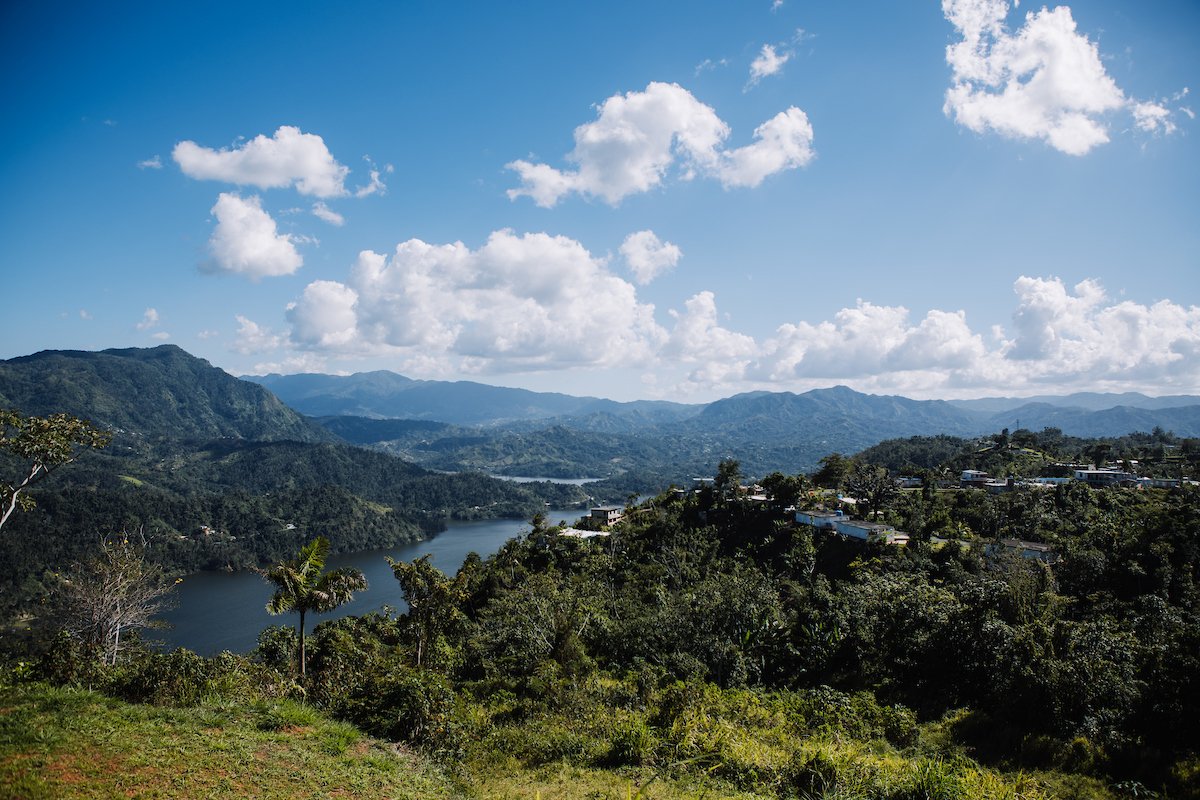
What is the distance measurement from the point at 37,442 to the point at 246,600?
60.1 meters

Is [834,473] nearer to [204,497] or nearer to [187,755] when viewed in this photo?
[187,755]

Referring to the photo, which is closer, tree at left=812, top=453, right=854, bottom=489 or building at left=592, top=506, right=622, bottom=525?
tree at left=812, top=453, right=854, bottom=489

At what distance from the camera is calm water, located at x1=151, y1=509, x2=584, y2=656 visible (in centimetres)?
4838

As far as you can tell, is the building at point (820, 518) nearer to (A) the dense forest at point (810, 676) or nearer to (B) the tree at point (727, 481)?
(A) the dense forest at point (810, 676)

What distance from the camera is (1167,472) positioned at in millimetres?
54531

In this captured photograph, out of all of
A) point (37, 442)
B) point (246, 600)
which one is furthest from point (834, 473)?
point (246, 600)

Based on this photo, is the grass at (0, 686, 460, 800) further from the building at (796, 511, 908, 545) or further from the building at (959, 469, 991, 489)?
the building at (959, 469, 991, 489)

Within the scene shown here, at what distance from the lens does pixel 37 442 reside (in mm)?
12055

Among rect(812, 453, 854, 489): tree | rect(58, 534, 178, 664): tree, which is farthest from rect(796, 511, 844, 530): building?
rect(58, 534, 178, 664): tree

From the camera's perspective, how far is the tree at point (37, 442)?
1173 cm

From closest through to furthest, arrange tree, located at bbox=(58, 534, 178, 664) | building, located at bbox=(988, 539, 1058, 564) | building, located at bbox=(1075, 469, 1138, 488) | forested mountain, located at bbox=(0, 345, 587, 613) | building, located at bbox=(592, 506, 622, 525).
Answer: tree, located at bbox=(58, 534, 178, 664) < building, located at bbox=(988, 539, 1058, 564) < building, located at bbox=(1075, 469, 1138, 488) < building, located at bbox=(592, 506, 622, 525) < forested mountain, located at bbox=(0, 345, 587, 613)

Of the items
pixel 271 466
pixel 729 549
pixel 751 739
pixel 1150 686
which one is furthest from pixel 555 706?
pixel 271 466

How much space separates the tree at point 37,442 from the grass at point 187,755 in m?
5.90

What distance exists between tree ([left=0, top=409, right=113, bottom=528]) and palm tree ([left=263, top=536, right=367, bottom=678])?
452 cm
